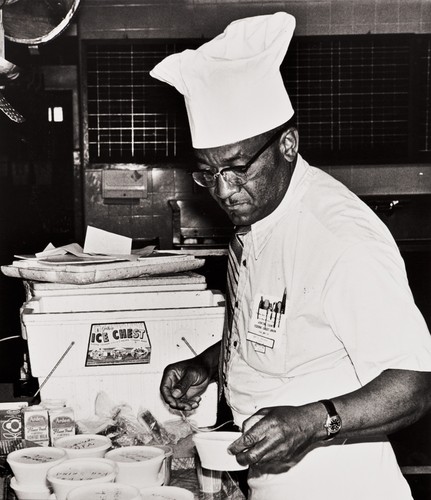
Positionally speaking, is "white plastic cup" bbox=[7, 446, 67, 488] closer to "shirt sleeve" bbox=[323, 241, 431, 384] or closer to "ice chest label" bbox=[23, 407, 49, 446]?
"ice chest label" bbox=[23, 407, 49, 446]

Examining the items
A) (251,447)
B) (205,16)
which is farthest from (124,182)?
(251,447)

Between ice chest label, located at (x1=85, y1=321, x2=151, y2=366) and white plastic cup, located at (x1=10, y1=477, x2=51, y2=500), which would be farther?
ice chest label, located at (x1=85, y1=321, x2=151, y2=366)

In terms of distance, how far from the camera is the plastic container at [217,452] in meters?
1.74

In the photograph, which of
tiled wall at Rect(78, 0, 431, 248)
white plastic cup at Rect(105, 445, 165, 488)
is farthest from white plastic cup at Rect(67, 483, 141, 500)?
tiled wall at Rect(78, 0, 431, 248)

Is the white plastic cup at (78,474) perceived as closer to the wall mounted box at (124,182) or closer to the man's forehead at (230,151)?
the man's forehead at (230,151)

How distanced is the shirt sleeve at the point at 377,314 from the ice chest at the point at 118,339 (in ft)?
2.63

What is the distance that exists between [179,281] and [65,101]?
4.63 metres

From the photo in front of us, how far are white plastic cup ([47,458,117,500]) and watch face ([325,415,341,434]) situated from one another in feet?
1.62

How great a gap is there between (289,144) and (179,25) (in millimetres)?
5048

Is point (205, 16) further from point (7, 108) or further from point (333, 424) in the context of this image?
point (333, 424)

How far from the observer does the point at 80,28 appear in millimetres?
6652

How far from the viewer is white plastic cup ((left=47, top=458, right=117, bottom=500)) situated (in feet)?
5.35

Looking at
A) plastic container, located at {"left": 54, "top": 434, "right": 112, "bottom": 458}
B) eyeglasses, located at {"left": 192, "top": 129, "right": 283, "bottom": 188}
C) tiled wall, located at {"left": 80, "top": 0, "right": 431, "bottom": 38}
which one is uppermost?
tiled wall, located at {"left": 80, "top": 0, "right": 431, "bottom": 38}

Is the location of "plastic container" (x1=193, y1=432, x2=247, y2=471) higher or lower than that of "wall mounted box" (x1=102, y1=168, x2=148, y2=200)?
lower
